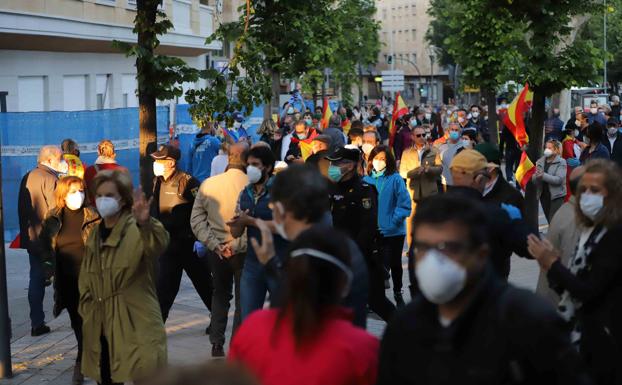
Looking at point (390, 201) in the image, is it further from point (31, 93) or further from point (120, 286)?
point (31, 93)

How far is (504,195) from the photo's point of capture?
26.0 feet

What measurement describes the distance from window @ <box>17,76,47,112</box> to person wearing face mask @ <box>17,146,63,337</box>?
1127cm

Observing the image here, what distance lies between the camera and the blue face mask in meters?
9.95

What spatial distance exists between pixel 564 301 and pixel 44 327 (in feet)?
21.0

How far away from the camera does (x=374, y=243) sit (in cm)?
1030

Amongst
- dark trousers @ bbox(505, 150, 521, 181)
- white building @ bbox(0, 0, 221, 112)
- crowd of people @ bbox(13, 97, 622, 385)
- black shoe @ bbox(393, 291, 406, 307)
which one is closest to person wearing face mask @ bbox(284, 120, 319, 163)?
white building @ bbox(0, 0, 221, 112)

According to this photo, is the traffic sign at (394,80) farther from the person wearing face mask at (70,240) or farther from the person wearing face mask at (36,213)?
the person wearing face mask at (70,240)

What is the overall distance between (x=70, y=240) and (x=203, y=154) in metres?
9.93

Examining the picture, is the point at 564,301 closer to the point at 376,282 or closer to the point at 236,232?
the point at 236,232

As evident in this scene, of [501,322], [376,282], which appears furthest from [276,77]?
[501,322]

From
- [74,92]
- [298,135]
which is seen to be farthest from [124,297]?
[74,92]

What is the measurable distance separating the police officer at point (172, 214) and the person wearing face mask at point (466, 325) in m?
6.74

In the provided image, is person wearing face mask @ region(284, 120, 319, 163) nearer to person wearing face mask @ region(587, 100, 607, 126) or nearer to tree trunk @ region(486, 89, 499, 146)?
person wearing face mask @ region(587, 100, 607, 126)

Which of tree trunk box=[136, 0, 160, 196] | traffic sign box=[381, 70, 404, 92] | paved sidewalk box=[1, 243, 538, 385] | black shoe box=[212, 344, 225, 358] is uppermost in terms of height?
traffic sign box=[381, 70, 404, 92]
